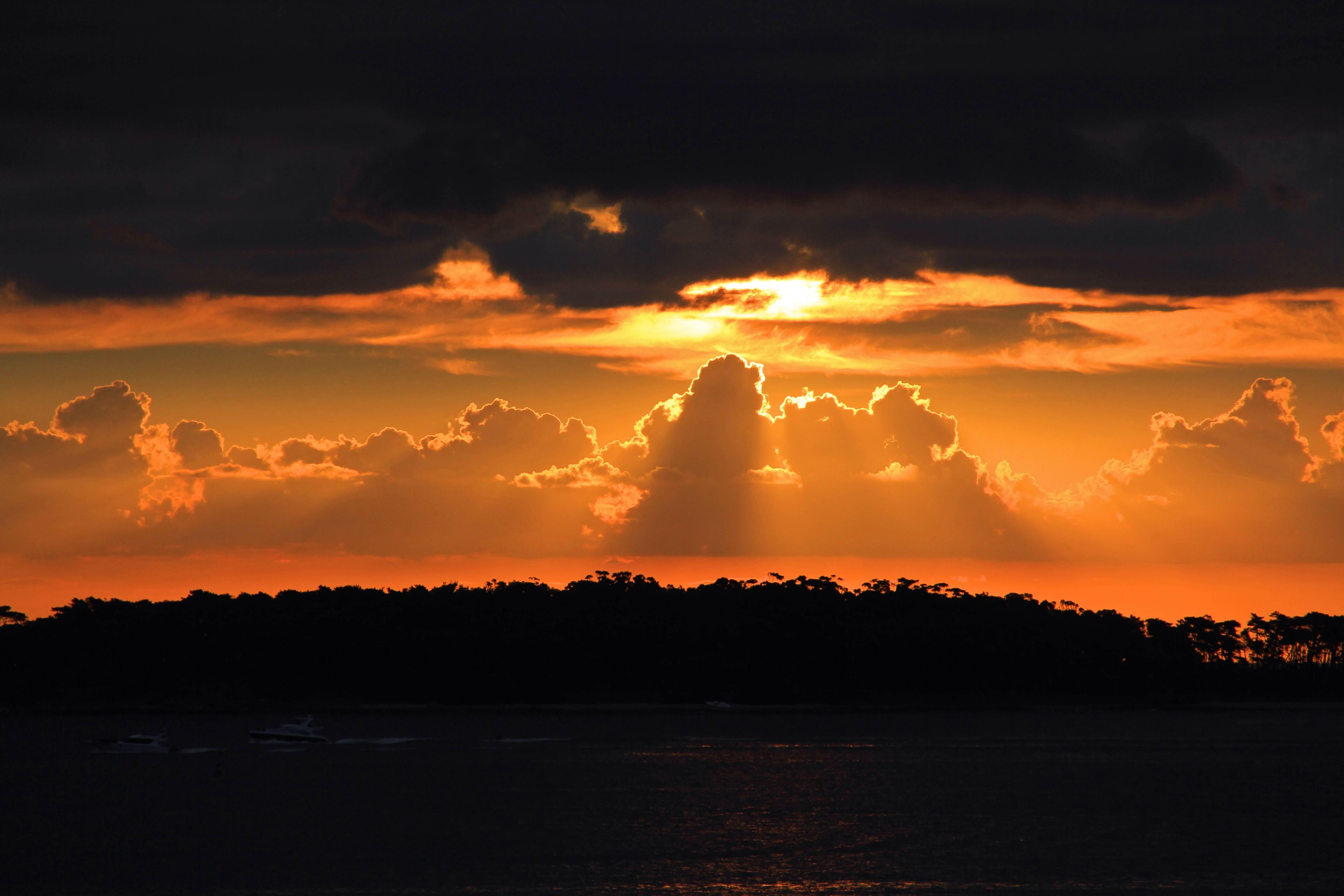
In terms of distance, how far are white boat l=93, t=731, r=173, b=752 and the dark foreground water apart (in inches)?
88.7

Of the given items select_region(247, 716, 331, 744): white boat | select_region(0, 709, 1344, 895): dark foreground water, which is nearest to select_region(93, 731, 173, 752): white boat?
select_region(0, 709, 1344, 895): dark foreground water

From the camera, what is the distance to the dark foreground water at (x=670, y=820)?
6362 cm

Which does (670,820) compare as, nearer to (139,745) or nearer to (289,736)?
(139,745)

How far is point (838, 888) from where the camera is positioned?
60.8 m

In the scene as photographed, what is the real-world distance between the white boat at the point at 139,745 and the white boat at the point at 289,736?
10387mm

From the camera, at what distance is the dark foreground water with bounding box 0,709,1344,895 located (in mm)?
63625

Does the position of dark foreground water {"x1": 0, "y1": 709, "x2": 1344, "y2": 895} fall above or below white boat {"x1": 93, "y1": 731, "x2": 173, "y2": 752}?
below

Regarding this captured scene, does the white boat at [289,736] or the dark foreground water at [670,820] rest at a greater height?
the white boat at [289,736]

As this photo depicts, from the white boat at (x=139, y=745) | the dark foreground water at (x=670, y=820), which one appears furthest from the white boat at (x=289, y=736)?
the white boat at (x=139, y=745)

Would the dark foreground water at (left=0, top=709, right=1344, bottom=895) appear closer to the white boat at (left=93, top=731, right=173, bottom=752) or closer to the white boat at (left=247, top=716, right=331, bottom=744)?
the white boat at (left=93, top=731, right=173, bottom=752)

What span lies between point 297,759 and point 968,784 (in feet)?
194

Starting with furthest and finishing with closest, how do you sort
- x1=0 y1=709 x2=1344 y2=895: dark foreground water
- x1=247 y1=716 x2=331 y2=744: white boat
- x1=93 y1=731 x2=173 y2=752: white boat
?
x1=247 y1=716 x2=331 y2=744: white boat
x1=93 y1=731 x2=173 y2=752: white boat
x1=0 y1=709 x2=1344 y2=895: dark foreground water

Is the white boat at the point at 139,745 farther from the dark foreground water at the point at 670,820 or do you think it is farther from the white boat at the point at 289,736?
the white boat at the point at 289,736

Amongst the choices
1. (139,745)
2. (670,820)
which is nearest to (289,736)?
(139,745)
